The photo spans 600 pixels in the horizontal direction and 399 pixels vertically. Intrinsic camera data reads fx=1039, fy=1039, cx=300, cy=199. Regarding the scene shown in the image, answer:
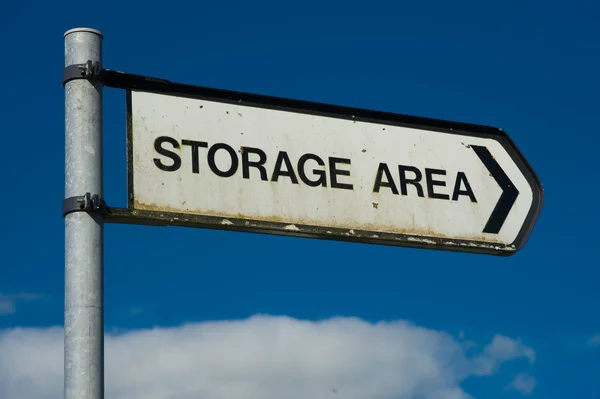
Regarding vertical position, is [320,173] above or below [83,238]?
above

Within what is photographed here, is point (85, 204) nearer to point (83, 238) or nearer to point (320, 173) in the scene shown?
point (83, 238)

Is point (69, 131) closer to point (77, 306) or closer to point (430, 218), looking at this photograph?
point (77, 306)

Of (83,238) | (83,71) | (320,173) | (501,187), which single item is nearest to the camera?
(83,238)

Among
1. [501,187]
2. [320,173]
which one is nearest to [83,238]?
[320,173]

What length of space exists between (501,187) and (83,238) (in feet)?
5.73

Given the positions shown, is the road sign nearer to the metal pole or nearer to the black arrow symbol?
the black arrow symbol

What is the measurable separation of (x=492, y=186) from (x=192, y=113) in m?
1.25

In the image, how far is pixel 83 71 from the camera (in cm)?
343

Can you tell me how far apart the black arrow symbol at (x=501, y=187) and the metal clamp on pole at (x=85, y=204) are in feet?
5.21

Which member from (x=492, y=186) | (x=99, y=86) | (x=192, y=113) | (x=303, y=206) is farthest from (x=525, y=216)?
(x=99, y=86)

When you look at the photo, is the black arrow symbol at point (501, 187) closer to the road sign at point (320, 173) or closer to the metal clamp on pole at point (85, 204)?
the road sign at point (320, 173)

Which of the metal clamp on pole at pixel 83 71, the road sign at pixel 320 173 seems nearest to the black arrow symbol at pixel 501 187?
the road sign at pixel 320 173

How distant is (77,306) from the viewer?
313cm

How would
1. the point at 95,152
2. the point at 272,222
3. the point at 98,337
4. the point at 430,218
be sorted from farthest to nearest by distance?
the point at 430,218
the point at 272,222
the point at 95,152
the point at 98,337
